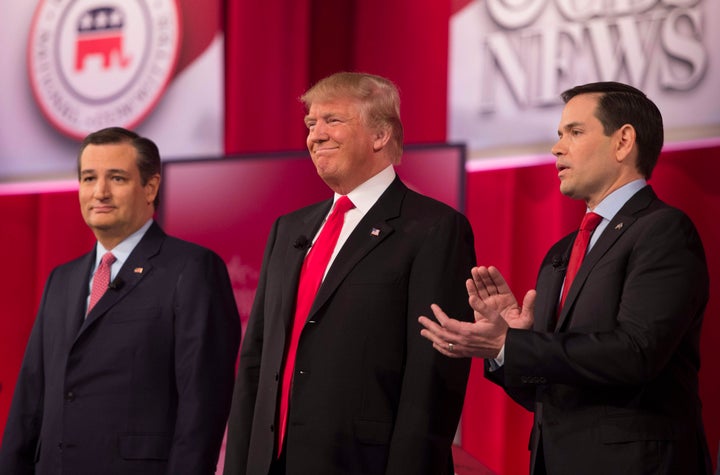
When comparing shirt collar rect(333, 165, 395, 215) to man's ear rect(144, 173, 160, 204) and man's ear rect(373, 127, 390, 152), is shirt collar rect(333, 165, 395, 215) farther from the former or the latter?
man's ear rect(144, 173, 160, 204)

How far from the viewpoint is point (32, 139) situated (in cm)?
546

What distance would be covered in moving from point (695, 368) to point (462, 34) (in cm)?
233

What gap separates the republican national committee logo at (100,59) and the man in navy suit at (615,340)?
3.09 metres

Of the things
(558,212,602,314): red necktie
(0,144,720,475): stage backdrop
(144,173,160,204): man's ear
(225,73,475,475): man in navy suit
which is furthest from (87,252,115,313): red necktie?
(558,212,602,314): red necktie

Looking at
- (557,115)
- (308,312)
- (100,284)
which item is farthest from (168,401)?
(557,115)

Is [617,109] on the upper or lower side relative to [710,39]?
lower

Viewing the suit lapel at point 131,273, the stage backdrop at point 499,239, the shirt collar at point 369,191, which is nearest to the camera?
the shirt collar at point 369,191

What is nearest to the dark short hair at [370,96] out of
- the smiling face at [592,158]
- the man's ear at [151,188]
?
the smiling face at [592,158]

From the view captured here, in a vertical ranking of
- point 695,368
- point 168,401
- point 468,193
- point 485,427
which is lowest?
point 485,427

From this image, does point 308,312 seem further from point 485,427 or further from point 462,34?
point 462,34

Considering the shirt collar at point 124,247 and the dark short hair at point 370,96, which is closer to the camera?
the dark short hair at point 370,96

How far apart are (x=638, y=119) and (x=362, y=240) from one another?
75 centimetres

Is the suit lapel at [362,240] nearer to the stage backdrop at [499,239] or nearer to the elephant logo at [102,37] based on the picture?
the stage backdrop at [499,239]

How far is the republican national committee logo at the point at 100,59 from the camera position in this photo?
5.26 metres
